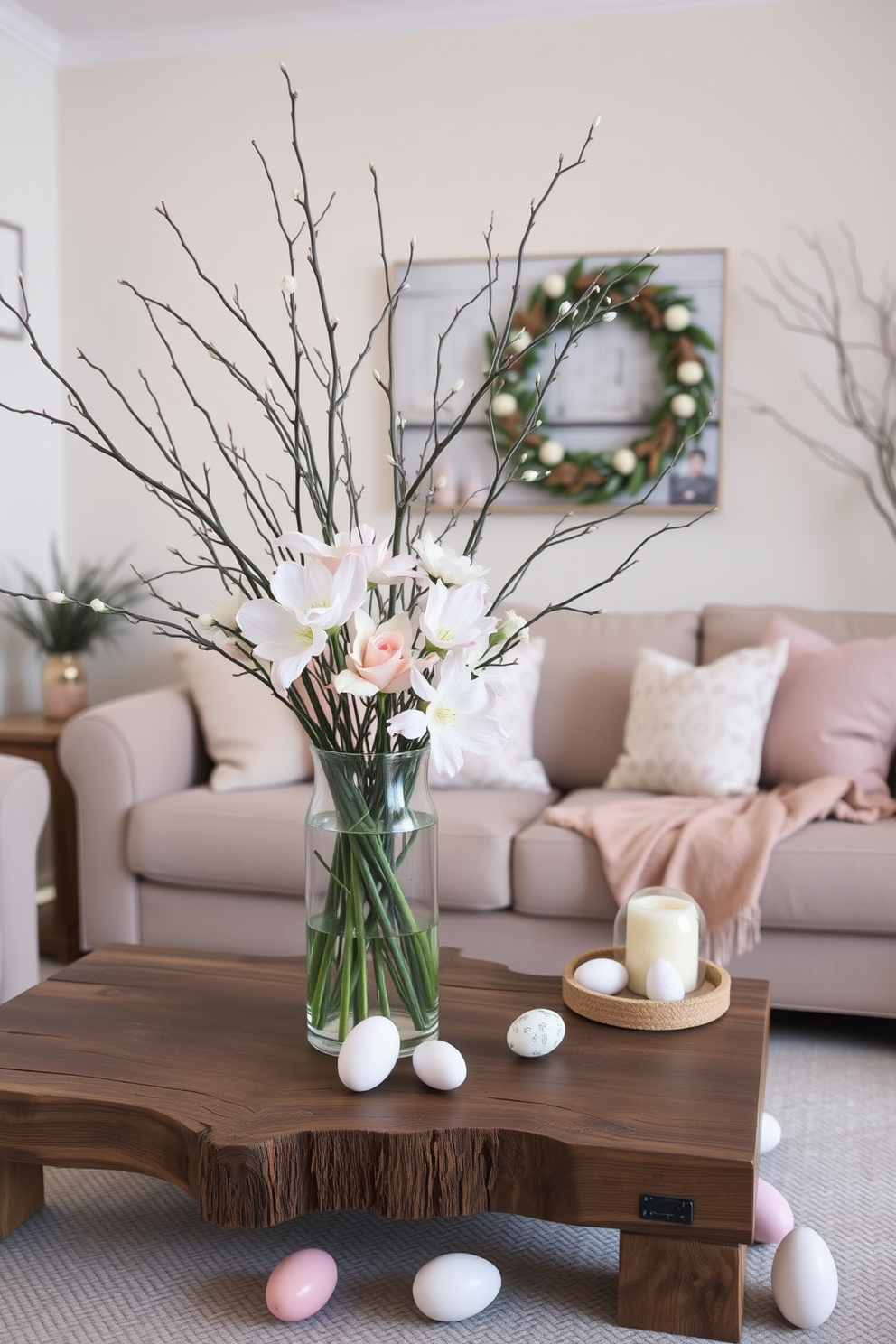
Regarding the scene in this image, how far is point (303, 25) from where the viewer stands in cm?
383

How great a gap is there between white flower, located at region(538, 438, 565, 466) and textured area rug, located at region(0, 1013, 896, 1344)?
207 cm

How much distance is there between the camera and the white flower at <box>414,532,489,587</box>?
1520 millimetres

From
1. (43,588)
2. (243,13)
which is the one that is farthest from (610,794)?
(243,13)

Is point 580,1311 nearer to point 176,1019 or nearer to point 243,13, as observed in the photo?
point 176,1019

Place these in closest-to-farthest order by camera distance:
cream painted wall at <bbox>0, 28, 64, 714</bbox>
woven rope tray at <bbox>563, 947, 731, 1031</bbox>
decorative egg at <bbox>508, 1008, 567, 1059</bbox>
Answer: decorative egg at <bbox>508, 1008, 567, 1059</bbox> < woven rope tray at <bbox>563, 947, 731, 1031</bbox> < cream painted wall at <bbox>0, 28, 64, 714</bbox>

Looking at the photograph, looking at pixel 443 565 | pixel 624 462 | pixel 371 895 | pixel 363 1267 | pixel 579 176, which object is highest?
pixel 579 176

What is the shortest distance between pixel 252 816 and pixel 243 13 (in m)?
2.49

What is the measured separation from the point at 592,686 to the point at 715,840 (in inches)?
31.2

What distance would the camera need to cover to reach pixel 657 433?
11.9 feet

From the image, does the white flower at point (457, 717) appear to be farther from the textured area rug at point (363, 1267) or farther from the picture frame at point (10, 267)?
the picture frame at point (10, 267)

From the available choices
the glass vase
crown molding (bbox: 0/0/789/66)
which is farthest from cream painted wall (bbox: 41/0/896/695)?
the glass vase

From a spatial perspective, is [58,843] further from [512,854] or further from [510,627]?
[510,627]

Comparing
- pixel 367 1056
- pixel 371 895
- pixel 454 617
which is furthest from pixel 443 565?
pixel 367 1056

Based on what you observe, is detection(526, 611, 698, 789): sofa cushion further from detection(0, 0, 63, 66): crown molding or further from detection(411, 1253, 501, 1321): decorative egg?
detection(0, 0, 63, 66): crown molding
